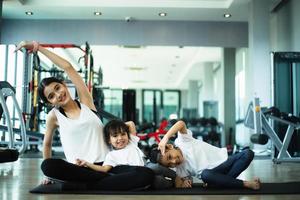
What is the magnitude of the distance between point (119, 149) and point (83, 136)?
8.6 inches

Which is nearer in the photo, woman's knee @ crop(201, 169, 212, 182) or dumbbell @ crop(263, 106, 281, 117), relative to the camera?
woman's knee @ crop(201, 169, 212, 182)

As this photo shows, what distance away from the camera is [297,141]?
20.4ft

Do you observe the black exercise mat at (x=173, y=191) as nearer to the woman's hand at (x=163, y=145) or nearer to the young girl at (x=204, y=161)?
the young girl at (x=204, y=161)

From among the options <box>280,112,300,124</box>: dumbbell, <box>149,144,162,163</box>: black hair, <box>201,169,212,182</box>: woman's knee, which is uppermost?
<box>280,112,300,124</box>: dumbbell

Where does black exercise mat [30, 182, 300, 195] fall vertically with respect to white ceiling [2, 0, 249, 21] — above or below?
below

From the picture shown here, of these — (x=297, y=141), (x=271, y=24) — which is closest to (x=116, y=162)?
(x=297, y=141)

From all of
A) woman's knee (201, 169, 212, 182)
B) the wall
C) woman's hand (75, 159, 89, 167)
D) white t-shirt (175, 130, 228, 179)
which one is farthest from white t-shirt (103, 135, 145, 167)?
the wall

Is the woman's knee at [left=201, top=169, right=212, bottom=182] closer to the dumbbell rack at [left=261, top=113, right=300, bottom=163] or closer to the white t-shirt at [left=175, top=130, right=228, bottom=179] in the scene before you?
the white t-shirt at [left=175, top=130, right=228, bottom=179]

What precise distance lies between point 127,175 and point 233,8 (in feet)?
21.3

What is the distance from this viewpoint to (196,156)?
2.32 metres

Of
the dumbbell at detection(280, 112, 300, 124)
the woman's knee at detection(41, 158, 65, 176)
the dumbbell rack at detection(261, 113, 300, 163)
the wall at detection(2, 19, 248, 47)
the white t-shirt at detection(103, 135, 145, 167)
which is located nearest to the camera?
the woman's knee at detection(41, 158, 65, 176)

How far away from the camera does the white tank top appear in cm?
222

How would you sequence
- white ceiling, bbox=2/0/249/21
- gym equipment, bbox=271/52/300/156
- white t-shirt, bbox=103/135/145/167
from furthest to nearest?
white ceiling, bbox=2/0/249/21 < gym equipment, bbox=271/52/300/156 < white t-shirt, bbox=103/135/145/167

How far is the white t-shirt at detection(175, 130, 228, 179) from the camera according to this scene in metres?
2.31
